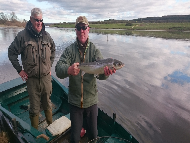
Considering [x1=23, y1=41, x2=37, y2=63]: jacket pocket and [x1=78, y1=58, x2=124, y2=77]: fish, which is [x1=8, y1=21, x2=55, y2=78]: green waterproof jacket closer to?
[x1=23, y1=41, x2=37, y2=63]: jacket pocket

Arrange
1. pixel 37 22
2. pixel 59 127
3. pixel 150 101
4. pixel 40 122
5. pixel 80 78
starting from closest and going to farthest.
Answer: pixel 80 78 → pixel 37 22 → pixel 59 127 → pixel 40 122 → pixel 150 101

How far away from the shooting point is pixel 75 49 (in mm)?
3248

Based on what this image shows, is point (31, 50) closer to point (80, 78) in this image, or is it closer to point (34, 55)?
point (34, 55)

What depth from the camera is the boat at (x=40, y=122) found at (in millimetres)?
3824

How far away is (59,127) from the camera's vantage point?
13.9 ft

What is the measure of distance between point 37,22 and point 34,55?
0.99 m

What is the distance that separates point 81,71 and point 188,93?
9661mm

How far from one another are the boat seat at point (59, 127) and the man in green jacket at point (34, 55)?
697 mm

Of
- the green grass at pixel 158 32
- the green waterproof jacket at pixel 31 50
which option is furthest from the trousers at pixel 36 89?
the green grass at pixel 158 32

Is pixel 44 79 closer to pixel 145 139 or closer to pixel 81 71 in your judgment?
pixel 81 71

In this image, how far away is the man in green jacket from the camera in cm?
402

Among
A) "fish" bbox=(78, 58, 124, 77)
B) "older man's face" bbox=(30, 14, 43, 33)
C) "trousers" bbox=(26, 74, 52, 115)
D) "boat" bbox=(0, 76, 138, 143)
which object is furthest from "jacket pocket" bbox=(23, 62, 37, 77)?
"fish" bbox=(78, 58, 124, 77)

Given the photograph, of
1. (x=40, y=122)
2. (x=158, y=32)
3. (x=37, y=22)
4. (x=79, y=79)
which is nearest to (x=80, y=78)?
(x=79, y=79)

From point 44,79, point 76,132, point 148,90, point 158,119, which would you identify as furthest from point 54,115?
point 148,90
